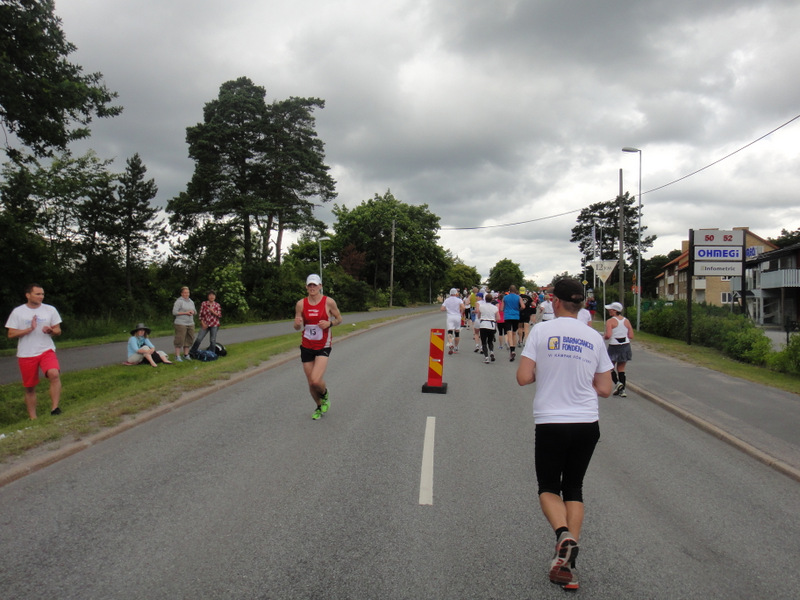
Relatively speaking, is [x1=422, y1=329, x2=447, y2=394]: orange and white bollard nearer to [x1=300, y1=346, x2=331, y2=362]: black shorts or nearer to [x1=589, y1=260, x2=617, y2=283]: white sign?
[x1=300, y1=346, x2=331, y2=362]: black shorts

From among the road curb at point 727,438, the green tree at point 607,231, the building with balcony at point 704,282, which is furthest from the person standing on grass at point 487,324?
the green tree at point 607,231

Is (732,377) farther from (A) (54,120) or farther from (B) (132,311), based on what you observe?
(B) (132,311)

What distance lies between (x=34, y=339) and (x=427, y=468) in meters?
5.36

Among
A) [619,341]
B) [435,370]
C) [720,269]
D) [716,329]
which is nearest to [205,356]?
[435,370]

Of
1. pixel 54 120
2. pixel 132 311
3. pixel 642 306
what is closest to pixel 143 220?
pixel 132 311

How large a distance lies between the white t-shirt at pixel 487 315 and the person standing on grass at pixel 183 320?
22.3 ft

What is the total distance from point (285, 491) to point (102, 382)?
7677mm

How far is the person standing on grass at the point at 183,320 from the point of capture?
42.9 ft

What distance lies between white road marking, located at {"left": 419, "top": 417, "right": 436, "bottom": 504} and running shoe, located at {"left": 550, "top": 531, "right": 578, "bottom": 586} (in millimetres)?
1412

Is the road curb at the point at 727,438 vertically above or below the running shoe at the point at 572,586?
below

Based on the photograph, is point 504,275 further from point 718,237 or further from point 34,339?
point 34,339

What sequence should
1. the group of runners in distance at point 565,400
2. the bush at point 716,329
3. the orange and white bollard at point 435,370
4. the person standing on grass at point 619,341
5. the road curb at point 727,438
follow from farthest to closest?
1. the bush at point 716,329
2. the person standing on grass at point 619,341
3. the orange and white bollard at point 435,370
4. the road curb at point 727,438
5. the group of runners in distance at point 565,400

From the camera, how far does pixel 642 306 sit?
2889 centimetres

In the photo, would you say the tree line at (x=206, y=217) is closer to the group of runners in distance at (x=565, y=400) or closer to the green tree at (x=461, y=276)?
the group of runners in distance at (x=565, y=400)
